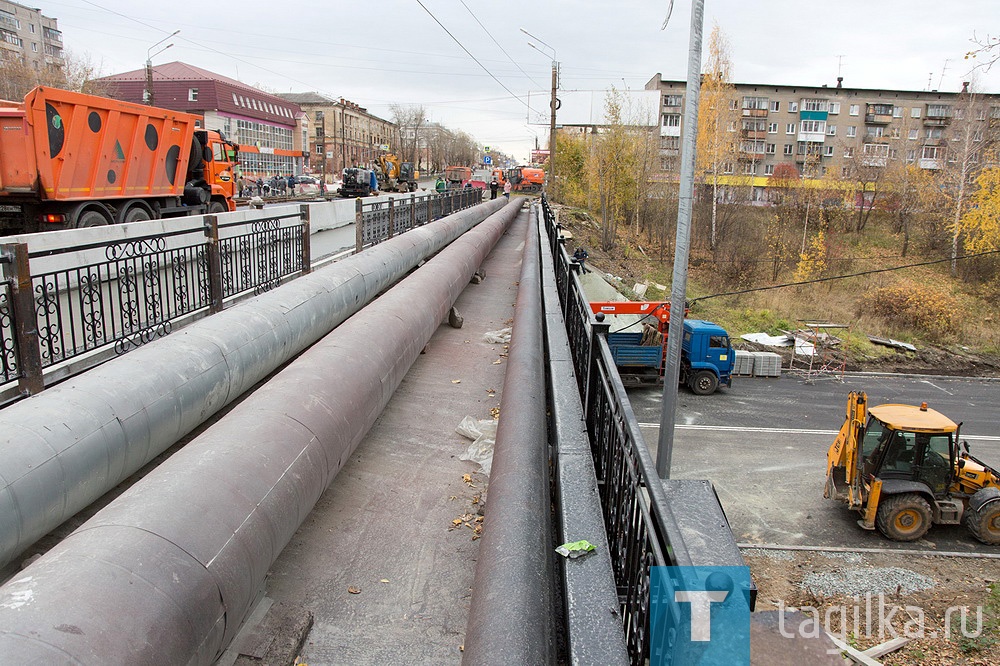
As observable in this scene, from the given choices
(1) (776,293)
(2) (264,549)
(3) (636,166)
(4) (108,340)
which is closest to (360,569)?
(2) (264,549)

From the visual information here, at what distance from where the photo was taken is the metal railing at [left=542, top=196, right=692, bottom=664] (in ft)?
6.08

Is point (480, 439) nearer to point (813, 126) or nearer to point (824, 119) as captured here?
point (813, 126)

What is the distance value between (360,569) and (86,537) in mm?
1508

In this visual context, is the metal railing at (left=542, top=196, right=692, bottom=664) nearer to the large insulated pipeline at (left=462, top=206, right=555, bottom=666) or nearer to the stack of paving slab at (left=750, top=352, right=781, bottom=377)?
the large insulated pipeline at (left=462, top=206, right=555, bottom=666)

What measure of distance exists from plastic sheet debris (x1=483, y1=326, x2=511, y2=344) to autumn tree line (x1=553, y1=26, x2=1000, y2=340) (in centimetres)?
3685

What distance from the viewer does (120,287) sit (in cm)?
542

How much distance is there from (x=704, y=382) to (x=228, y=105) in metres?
43.6

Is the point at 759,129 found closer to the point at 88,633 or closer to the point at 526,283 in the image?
the point at 526,283

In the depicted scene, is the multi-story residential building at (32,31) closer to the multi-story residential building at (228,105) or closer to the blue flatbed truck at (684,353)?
the multi-story residential building at (228,105)

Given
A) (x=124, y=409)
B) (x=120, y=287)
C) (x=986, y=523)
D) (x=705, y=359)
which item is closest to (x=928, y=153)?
(x=705, y=359)

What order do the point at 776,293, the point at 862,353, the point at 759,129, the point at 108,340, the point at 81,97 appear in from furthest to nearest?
the point at 759,129
the point at 776,293
the point at 862,353
the point at 81,97
the point at 108,340

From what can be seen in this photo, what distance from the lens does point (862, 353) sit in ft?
94.9

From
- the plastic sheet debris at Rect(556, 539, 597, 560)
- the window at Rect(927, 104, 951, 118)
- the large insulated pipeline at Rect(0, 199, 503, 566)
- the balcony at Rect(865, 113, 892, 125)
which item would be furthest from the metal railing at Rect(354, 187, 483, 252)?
the window at Rect(927, 104, 951, 118)

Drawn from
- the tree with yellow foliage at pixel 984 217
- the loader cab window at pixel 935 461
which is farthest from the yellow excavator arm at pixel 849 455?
the tree with yellow foliage at pixel 984 217
